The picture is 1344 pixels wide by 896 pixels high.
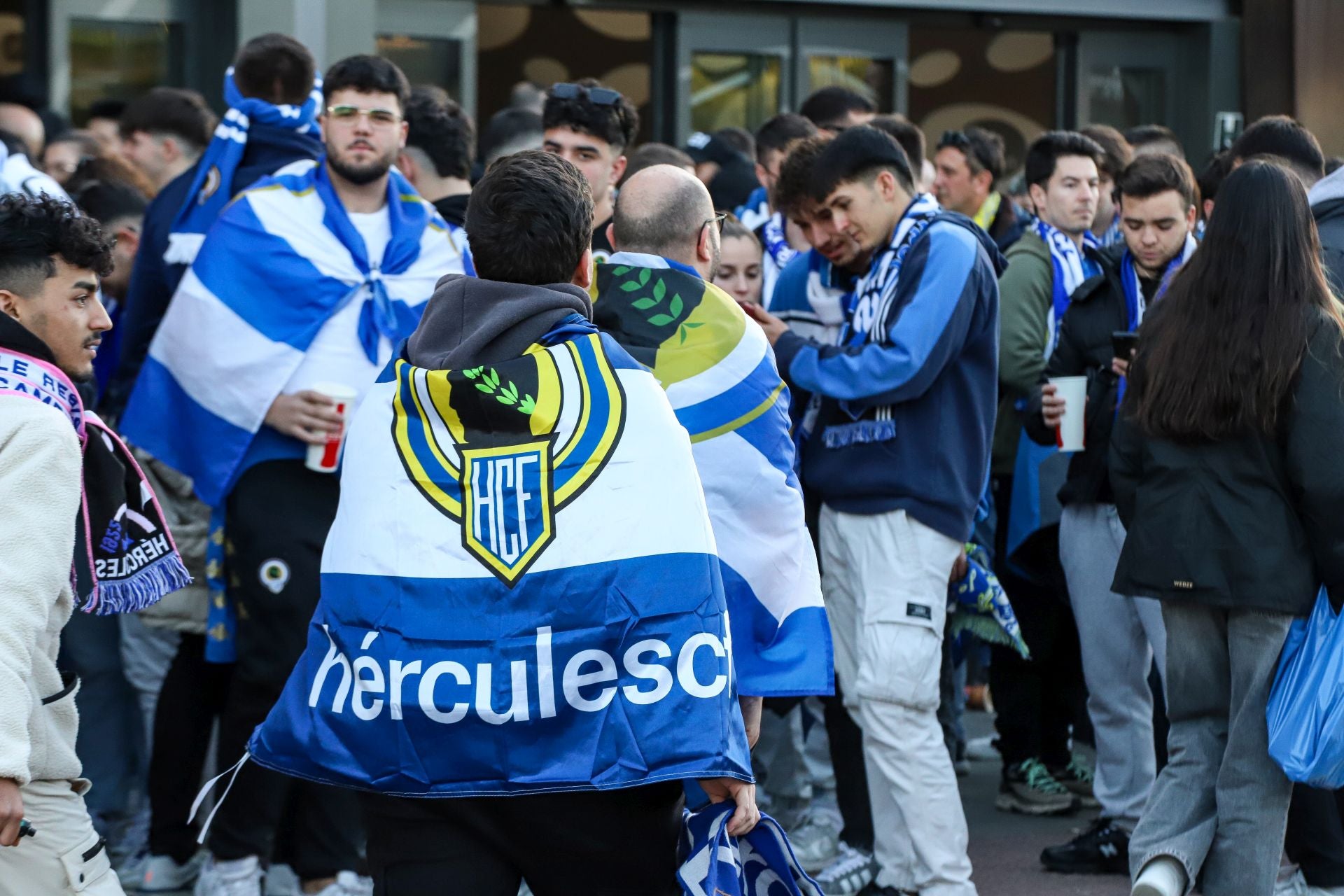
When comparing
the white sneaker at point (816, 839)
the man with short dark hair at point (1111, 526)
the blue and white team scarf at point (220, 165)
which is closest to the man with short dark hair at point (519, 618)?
the blue and white team scarf at point (220, 165)

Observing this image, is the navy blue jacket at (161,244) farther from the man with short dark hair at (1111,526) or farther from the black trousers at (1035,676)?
the black trousers at (1035,676)

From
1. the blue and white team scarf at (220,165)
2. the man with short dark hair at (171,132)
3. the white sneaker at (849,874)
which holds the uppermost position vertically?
the man with short dark hair at (171,132)

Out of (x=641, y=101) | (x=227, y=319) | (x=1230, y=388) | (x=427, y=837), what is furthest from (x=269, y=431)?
(x=641, y=101)

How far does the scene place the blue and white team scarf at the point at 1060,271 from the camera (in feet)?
20.5

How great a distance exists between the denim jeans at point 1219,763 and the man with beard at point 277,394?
7.39ft

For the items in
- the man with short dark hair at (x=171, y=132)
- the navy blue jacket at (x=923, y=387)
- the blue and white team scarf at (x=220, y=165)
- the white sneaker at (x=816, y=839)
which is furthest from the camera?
the man with short dark hair at (x=171, y=132)

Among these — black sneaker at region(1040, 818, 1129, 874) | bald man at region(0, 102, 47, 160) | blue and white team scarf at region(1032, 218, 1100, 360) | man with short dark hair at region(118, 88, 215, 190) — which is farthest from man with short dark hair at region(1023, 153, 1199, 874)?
bald man at region(0, 102, 47, 160)

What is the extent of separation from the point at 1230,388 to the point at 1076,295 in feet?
4.48

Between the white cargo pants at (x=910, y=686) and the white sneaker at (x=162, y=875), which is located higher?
the white cargo pants at (x=910, y=686)

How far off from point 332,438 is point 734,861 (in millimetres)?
2206

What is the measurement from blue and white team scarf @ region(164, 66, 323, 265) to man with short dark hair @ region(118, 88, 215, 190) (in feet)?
4.79

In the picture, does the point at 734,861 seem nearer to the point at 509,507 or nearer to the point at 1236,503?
the point at 509,507

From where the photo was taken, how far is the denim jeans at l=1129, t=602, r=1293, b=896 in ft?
14.8

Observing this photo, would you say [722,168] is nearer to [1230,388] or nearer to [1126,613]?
[1126,613]
